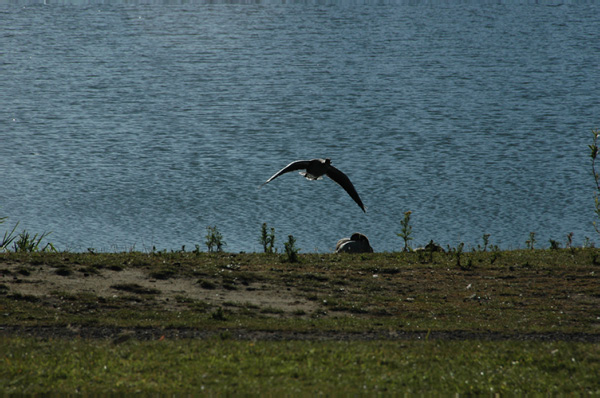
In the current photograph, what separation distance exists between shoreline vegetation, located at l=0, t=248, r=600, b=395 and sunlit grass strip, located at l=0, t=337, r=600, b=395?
0.10ft

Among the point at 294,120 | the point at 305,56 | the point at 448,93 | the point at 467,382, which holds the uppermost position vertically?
the point at 305,56

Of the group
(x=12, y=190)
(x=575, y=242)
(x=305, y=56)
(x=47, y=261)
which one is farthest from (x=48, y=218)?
(x=305, y=56)

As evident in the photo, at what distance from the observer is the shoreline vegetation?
29.6 feet

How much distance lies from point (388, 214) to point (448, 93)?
3384 cm

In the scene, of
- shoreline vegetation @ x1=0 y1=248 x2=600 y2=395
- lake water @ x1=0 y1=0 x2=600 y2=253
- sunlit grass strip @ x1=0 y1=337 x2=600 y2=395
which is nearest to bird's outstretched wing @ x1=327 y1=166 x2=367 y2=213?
shoreline vegetation @ x1=0 y1=248 x2=600 y2=395

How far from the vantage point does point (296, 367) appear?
9.39 m

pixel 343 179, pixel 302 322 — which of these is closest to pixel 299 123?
pixel 343 179

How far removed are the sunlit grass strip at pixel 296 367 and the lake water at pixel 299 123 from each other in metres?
13.3

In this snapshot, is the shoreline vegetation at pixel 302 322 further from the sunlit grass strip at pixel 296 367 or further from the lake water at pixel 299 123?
the lake water at pixel 299 123

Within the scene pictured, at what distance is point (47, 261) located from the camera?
16.0 m

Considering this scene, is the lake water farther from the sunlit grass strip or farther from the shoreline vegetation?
the sunlit grass strip

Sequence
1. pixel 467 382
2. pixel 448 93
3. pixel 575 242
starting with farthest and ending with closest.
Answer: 1. pixel 448 93
2. pixel 575 242
3. pixel 467 382

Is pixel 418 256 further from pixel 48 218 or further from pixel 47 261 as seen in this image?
pixel 48 218

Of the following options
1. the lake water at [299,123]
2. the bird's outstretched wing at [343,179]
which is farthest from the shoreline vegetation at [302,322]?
the lake water at [299,123]
